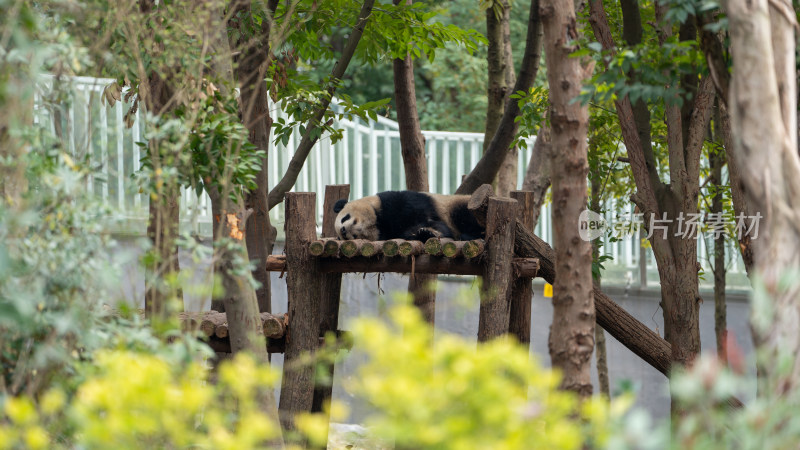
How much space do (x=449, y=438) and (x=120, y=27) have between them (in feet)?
6.86

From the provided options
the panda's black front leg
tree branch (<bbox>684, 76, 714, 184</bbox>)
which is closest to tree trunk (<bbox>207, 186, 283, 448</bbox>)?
the panda's black front leg

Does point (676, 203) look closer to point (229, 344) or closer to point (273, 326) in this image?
point (273, 326)

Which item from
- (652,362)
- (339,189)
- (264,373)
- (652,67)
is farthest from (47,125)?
(652,362)

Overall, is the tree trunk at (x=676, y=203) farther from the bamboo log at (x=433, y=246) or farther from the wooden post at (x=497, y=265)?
the bamboo log at (x=433, y=246)

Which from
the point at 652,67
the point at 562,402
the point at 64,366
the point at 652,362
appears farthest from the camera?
the point at 652,362

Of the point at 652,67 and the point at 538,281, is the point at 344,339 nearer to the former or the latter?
the point at 652,67

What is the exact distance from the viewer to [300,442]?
4727mm

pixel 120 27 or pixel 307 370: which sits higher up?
pixel 120 27

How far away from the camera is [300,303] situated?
4.62m

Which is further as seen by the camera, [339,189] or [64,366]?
[339,189]

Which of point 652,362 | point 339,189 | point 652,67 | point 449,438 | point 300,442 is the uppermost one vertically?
point 652,67

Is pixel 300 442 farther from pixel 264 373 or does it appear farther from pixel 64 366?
pixel 264 373

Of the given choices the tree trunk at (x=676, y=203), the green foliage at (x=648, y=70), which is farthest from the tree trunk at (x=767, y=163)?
the tree trunk at (x=676, y=203)

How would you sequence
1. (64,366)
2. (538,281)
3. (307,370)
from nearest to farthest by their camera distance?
1. (64,366)
2. (307,370)
3. (538,281)
